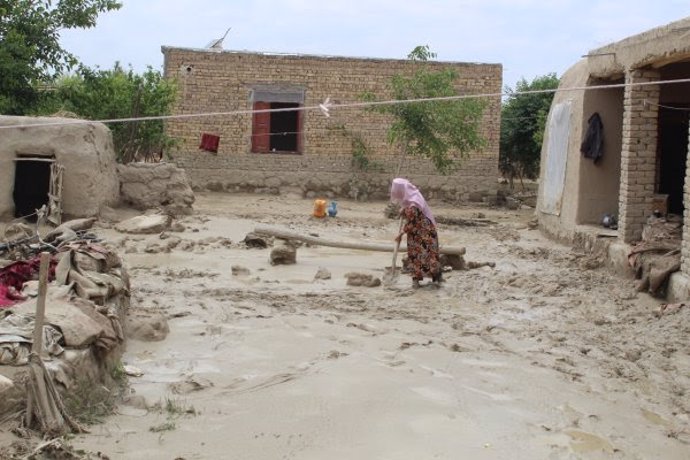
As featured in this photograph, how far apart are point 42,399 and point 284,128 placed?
18607mm

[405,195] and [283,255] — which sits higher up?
[405,195]

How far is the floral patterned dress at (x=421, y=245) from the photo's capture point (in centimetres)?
944

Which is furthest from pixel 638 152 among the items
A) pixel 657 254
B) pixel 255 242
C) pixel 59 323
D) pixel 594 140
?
pixel 59 323

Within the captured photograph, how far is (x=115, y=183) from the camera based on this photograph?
1444 centimetres

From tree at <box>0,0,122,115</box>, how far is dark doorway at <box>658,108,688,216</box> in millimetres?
9560

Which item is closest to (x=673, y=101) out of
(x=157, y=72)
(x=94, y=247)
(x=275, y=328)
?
(x=275, y=328)

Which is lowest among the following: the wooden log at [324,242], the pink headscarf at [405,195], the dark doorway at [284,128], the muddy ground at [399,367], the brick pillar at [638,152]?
the muddy ground at [399,367]

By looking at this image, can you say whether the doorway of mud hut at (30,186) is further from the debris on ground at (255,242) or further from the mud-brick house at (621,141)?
the mud-brick house at (621,141)

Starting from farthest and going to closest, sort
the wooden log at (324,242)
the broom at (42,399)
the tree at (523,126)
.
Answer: the tree at (523,126)
the wooden log at (324,242)
the broom at (42,399)

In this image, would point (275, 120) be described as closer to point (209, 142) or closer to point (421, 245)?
point (209, 142)

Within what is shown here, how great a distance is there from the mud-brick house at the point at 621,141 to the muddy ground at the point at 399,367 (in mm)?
1204

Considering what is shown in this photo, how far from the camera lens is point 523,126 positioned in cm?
2408

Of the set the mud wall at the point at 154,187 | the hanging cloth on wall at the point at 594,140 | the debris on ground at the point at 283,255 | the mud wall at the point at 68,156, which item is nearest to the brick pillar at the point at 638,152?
the hanging cloth on wall at the point at 594,140

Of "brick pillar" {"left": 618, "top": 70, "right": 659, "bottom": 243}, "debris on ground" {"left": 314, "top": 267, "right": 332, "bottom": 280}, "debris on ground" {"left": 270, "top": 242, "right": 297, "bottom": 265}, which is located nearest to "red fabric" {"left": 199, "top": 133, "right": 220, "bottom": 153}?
"debris on ground" {"left": 270, "top": 242, "right": 297, "bottom": 265}
